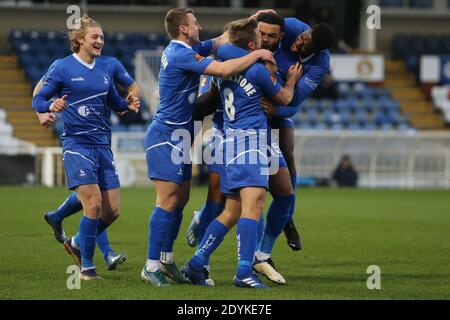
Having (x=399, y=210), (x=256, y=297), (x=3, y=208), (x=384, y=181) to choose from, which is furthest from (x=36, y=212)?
(x=384, y=181)

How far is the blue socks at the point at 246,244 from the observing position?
28.1 ft

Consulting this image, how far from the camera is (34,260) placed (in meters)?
10.6

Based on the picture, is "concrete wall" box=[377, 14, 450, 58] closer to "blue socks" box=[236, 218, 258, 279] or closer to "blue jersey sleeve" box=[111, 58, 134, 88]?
"blue jersey sleeve" box=[111, 58, 134, 88]

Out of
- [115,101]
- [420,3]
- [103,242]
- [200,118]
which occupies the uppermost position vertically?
[420,3]

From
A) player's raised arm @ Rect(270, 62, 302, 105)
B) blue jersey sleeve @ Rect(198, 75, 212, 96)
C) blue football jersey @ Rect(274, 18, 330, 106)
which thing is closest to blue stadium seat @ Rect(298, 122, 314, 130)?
blue jersey sleeve @ Rect(198, 75, 212, 96)

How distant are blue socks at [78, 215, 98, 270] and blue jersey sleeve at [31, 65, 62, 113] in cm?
102

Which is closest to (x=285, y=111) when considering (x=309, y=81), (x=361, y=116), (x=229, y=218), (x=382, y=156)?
(x=309, y=81)

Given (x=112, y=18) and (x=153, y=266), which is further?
A: (x=112, y=18)

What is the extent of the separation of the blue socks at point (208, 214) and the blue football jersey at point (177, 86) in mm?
828

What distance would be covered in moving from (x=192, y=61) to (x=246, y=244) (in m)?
1.49

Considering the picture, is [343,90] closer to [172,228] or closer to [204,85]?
[204,85]

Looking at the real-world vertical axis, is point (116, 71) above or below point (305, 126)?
above

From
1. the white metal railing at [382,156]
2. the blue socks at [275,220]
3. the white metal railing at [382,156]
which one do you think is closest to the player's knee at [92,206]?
the blue socks at [275,220]

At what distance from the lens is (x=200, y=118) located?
9344 mm
